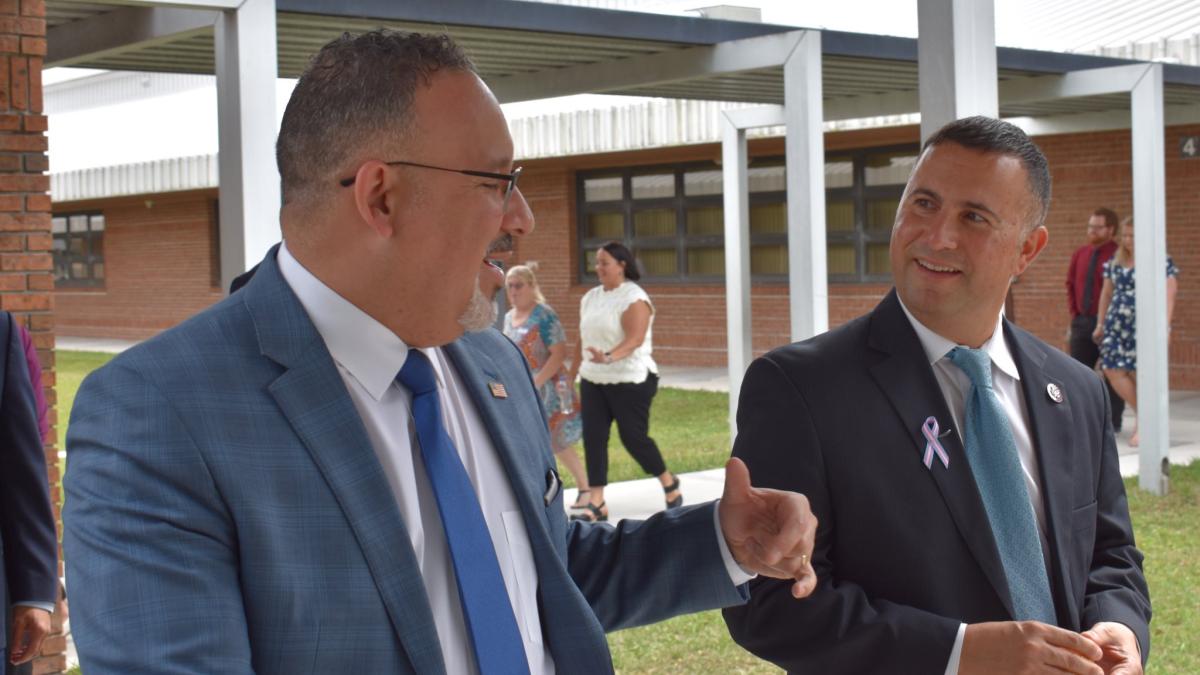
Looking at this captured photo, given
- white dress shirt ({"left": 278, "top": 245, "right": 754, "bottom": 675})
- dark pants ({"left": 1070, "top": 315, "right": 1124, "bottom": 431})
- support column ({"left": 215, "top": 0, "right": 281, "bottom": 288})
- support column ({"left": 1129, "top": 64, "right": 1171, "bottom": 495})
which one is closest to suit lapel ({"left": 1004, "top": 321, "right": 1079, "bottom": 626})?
white dress shirt ({"left": 278, "top": 245, "right": 754, "bottom": 675})

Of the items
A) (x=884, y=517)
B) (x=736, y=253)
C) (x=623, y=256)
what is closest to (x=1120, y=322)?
(x=736, y=253)

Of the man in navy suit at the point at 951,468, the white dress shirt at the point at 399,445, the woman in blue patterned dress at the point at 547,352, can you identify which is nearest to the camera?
the white dress shirt at the point at 399,445

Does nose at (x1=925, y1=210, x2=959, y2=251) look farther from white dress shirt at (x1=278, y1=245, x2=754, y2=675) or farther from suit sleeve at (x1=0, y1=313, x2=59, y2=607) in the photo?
suit sleeve at (x1=0, y1=313, x2=59, y2=607)

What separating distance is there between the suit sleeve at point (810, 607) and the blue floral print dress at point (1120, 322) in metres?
10.9

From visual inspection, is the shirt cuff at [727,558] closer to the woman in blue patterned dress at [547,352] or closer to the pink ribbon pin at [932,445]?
the pink ribbon pin at [932,445]

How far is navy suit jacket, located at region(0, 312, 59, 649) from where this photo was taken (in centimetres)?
388

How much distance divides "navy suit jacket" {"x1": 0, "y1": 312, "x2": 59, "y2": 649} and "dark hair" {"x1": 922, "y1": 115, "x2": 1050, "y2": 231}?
2.62m

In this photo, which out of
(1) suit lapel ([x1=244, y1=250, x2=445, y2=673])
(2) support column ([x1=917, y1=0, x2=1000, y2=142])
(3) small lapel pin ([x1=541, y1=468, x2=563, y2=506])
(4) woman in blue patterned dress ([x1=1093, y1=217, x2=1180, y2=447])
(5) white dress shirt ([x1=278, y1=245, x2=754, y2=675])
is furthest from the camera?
(4) woman in blue patterned dress ([x1=1093, y1=217, x2=1180, y2=447])

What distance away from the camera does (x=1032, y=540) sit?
2619 mm

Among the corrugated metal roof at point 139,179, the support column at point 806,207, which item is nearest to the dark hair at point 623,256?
the support column at point 806,207

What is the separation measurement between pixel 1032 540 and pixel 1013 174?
0.74 m

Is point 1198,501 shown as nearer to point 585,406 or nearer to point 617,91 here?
point 585,406

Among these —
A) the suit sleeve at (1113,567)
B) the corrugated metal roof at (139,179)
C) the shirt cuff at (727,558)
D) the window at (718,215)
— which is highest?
the corrugated metal roof at (139,179)

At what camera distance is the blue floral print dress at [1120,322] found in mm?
12727
